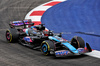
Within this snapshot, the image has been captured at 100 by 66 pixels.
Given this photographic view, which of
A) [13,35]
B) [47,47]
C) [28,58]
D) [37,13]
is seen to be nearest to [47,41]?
[47,47]

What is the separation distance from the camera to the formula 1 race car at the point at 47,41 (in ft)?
23.6

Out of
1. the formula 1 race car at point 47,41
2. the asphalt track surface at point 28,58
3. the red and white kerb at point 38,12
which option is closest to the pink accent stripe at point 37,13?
the red and white kerb at point 38,12

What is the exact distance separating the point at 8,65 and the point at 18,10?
413 inches

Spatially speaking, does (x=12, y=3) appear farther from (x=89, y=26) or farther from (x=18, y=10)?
(x=89, y=26)

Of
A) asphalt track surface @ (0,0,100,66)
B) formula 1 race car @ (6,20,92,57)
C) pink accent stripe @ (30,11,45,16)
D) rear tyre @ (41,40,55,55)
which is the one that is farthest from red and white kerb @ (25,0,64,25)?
rear tyre @ (41,40,55,55)

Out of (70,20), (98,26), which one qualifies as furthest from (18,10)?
(98,26)

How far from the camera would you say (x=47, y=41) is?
7.54 meters

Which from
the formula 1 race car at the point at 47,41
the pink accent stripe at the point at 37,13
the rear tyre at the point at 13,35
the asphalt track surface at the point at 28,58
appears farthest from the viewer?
the pink accent stripe at the point at 37,13

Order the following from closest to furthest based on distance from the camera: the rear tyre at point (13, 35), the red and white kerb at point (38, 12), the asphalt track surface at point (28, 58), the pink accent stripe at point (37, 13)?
the asphalt track surface at point (28, 58)
the rear tyre at point (13, 35)
the red and white kerb at point (38, 12)
the pink accent stripe at point (37, 13)

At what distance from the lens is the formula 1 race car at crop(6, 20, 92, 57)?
23.6 ft

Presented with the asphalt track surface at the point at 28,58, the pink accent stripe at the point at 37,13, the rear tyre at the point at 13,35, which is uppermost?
the pink accent stripe at the point at 37,13

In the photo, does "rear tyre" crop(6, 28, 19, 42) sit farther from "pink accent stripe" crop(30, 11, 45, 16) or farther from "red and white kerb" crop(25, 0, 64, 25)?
"pink accent stripe" crop(30, 11, 45, 16)

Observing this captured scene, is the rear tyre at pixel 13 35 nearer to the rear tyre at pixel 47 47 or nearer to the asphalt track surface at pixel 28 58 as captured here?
the asphalt track surface at pixel 28 58

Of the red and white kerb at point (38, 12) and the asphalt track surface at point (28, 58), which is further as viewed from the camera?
the red and white kerb at point (38, 12)
